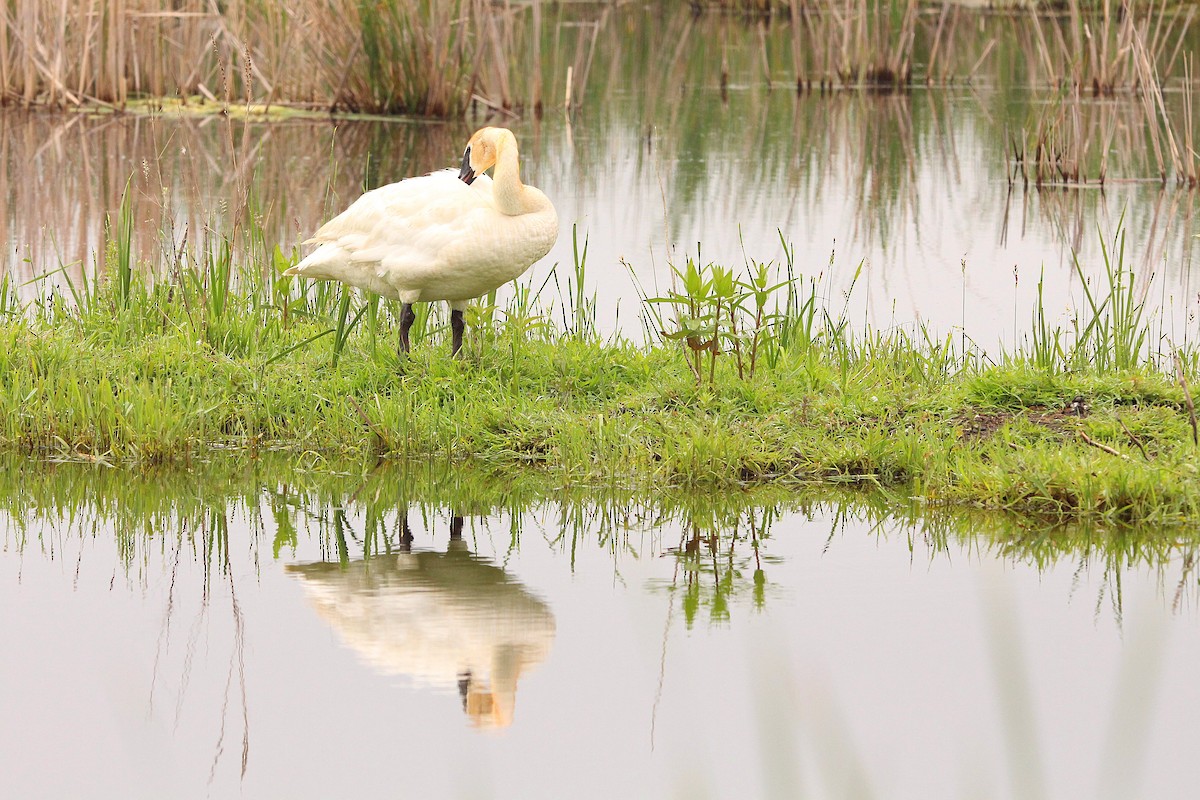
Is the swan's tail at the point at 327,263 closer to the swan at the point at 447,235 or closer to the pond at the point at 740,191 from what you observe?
the swan at the point at 447,235

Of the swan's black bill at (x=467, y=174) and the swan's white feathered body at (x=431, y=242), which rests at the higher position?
the swan's black bill at (x=467, y=174)

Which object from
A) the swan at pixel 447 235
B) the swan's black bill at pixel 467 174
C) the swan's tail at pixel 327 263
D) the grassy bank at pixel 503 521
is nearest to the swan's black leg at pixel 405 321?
the swan at pixel 447 235

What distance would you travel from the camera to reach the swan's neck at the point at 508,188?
6898mm

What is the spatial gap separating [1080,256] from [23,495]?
702cm

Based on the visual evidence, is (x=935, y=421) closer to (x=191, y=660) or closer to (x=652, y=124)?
(x=191, y=660)

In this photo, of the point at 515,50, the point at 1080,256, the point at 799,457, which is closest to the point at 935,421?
the point at 799,457

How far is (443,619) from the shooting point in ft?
16.1

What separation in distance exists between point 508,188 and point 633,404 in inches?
38.9

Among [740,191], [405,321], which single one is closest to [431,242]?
[405,321]

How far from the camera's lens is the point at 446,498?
6.24 m

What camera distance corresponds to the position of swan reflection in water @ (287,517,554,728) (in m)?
4.48

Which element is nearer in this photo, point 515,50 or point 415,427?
point 415,427

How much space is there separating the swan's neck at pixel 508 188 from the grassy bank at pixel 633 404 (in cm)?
66

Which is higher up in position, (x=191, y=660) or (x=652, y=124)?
(x=652, y=124)
